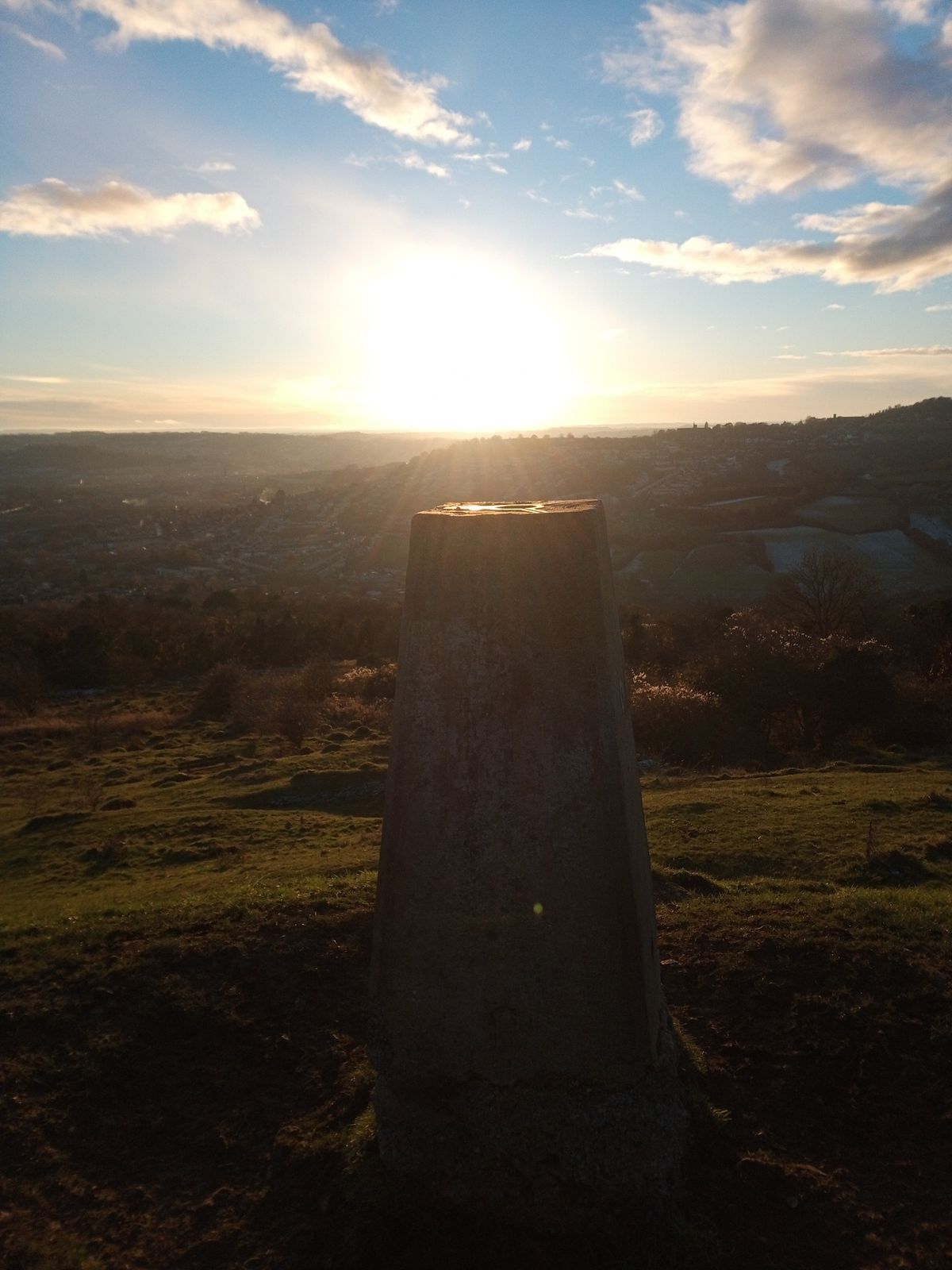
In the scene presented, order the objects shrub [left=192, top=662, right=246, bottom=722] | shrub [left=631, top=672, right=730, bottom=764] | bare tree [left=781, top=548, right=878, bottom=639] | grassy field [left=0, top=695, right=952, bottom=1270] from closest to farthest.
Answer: grassy field [left=0, top=695, right=952, bottom=1270]
shrub [left=631, top=672, right=730, bottom=764]
shrub [left=192, top=662, right=246, bottom=722]
bare tree [left=781, top=548, right=878, bottom=639]

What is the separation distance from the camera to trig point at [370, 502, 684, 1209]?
11.8 feet

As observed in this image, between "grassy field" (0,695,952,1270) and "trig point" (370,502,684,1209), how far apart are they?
0.97ft

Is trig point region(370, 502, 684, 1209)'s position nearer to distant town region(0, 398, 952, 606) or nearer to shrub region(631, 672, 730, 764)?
shrub region(631, 672, 730, 764)

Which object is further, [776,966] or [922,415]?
[922,415]

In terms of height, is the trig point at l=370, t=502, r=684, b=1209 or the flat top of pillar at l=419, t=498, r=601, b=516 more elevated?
the flat top of pillar at l=419, t=498, r=601, b=516

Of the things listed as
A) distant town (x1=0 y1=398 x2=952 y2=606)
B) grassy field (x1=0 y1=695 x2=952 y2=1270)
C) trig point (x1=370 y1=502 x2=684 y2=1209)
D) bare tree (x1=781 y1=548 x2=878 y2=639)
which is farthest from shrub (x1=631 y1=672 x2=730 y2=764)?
distant town (x1=0 y1=398 x2=952 y2=606)

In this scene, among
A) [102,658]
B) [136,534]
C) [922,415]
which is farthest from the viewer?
[922,415]

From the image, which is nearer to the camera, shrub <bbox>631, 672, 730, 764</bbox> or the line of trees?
the line of trees

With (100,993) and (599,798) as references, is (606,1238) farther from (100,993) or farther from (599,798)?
(100,993)

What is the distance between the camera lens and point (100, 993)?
18.3 ft

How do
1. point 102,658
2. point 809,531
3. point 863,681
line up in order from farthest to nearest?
point 809,531 → point 102,658 → point 863,681

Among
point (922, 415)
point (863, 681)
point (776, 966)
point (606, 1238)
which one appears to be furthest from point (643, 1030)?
point (922, 415)

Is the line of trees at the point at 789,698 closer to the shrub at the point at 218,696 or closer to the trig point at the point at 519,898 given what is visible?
the shrub at the point at 218,696

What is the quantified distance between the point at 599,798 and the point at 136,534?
298 feet
